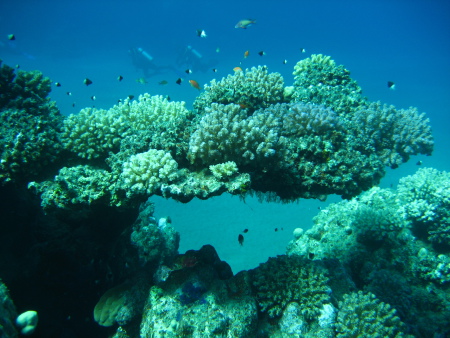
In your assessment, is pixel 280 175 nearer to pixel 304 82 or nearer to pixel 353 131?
pixel 353 131

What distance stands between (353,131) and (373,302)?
3.49 meters

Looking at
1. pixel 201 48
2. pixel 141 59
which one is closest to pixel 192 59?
pixel 141 59

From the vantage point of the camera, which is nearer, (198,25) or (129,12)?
(129,12)

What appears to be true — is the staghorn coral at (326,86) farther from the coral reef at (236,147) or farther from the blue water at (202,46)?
the blue water at (202,46)

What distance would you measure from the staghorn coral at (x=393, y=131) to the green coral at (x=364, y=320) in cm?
316

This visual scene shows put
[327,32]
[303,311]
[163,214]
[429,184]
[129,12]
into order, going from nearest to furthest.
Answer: [303,311], [429,184], [163,214], [129,12], [327,32]

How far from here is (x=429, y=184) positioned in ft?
27.4

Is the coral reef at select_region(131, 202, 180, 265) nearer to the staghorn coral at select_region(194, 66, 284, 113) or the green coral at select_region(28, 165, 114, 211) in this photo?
the green coral at select_region(28, 165, 114, 211)

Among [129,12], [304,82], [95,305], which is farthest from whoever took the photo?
[129,12]

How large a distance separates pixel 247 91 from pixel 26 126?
4744 mm

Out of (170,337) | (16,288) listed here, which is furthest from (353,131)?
(16,288)

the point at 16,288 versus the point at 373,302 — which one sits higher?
the point at 16,288

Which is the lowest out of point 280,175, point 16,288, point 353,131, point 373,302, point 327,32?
point 373,302

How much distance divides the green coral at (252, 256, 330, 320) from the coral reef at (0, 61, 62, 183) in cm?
504
